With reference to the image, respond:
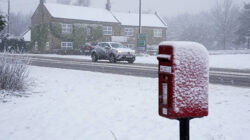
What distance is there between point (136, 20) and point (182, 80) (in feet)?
182

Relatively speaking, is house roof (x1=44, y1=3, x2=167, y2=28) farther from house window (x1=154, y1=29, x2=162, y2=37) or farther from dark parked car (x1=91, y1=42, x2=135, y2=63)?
dark parked car (x1=91, y1=42, x2=135, y2=63)

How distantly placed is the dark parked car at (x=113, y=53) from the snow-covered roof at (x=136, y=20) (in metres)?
30.7

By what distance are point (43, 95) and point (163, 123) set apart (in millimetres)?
3855

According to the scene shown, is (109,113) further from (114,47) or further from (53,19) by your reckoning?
(53,19)

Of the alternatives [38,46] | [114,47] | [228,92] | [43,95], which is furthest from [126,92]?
[38,46]

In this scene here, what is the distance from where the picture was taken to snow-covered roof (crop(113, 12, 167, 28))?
5567cm

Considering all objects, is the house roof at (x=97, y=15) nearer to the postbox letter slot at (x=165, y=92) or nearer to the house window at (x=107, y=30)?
the house window at (x=107, y=30)

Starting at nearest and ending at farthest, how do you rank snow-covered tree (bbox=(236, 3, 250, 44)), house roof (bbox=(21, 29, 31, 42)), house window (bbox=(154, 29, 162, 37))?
house roof (bbox=(21, 29, 31, 42)) < house window (bbox=(154, 29, 162, 37)) < snow-covered tree (bbox=(236, 3, 250, 44))

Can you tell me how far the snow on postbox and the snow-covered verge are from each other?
203 centimetres

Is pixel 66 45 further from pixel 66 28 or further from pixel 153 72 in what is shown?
pixel 153 72

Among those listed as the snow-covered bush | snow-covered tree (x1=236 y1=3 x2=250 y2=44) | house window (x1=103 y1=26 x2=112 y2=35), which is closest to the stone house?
house window (x1=103 y1=26 x2=112 y2=35)

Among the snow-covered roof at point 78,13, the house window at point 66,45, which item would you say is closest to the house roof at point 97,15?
the snow-covered roof at point 78,13

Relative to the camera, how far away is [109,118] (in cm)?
562

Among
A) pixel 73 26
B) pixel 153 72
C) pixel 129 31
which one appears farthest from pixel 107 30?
pixel 153 72
